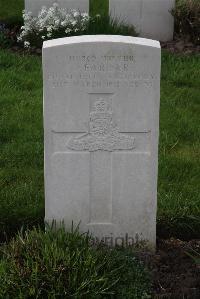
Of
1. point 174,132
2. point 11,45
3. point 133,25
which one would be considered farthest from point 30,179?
point 133,25

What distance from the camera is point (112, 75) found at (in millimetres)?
3893

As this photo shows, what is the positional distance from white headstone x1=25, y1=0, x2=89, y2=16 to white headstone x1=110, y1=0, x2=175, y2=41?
1.12ft

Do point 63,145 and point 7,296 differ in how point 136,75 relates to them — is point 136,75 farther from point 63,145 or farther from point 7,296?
point 7,296

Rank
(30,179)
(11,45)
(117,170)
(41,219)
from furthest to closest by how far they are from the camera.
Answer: (11,45) → (30,179) → (41,219) → (117,170)

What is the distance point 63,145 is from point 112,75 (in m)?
0.48

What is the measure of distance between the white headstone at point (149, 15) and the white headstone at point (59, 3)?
13.5 inches

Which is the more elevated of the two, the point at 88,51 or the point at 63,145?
the point at 88,51

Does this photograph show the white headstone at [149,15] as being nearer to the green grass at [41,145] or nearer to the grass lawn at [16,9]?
the grass lawn at [16,9]

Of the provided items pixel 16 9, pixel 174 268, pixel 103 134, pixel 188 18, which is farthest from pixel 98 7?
pixel 174 268

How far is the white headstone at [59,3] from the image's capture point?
8.27 metres

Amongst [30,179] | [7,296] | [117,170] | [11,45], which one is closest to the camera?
[7,296]

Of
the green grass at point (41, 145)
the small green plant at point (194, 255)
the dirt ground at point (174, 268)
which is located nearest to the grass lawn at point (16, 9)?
the green grass at point (41, 145)

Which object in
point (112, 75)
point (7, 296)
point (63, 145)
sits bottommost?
point (7, 296)

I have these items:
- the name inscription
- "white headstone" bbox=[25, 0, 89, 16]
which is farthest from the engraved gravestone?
"white headstone" bbox=[25, 0, 89, 16]
